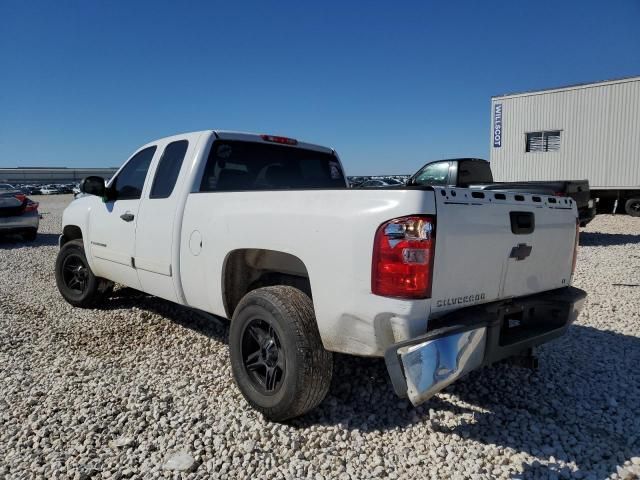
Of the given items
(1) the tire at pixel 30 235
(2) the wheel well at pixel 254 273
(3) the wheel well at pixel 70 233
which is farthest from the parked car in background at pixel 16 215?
(2) the wheel well at pixel 254 273

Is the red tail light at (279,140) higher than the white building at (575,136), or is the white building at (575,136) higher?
the white building at (575,136)

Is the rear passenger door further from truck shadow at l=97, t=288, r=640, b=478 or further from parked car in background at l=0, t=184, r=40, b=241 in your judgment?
parked car in background at l=0, t=184, r=40, b=241

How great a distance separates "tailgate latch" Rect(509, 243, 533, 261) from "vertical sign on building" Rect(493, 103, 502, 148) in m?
15.3

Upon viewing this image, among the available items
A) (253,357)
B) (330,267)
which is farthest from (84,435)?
(330,267)

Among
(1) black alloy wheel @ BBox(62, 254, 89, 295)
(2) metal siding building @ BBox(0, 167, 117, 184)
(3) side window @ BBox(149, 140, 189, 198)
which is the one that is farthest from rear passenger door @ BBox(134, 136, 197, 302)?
(2) metal siding building @ BBox(0, 167, 117, 184)

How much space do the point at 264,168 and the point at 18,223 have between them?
1042cm

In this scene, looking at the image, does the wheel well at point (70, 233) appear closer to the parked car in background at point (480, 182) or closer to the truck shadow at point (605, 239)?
the parked car in background at point (480, 182)

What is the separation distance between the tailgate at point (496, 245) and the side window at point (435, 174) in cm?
728

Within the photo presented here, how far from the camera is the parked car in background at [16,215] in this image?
1157 centimetres

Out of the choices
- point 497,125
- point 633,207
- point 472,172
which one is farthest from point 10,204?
point 633,207

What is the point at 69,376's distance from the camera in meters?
3.68

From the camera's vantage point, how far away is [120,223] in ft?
14.8

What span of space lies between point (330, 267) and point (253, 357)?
96 centimetres

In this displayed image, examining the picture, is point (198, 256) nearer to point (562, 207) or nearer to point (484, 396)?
point (484, 396)
